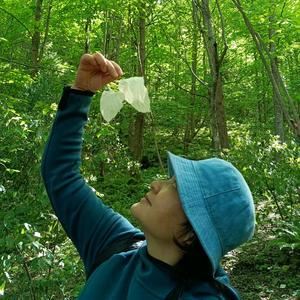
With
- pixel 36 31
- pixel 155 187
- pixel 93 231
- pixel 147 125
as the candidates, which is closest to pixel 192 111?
pixel 147 125

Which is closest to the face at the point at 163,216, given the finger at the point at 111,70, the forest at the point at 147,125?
the finger at the point at 111,70

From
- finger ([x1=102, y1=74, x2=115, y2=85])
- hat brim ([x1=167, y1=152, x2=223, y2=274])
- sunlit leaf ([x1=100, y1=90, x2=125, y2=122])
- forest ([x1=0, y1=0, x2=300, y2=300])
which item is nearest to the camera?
hat brim ([x1=167, y1=152, x2=223, y2=274])

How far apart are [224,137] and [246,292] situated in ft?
14.4

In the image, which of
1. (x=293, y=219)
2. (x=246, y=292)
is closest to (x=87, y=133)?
(x=246, y=292)

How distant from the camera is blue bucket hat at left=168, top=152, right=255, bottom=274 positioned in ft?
3.47

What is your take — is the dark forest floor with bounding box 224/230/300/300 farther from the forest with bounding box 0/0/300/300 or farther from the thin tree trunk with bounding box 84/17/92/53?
the thin tree trunk with bounding box 84/17/92/53

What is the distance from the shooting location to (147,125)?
15.0 metres

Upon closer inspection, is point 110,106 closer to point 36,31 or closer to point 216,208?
point 216,208

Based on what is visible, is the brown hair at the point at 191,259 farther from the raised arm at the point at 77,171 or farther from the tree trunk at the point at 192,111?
the tree trunk at the point at 192,111

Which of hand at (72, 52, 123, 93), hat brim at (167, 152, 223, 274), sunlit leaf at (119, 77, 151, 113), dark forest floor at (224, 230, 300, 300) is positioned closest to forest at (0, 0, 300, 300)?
dark forest floor at (224, 230, 300, 300)

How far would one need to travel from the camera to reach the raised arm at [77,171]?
1347 millimetres

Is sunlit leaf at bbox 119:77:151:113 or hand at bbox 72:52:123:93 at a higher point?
hand at bbox 72:52:123:93

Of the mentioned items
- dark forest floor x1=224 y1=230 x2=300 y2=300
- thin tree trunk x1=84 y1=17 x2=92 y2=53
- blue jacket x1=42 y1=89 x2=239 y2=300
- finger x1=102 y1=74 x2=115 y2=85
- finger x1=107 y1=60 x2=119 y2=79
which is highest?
thin tree trunk x1=84 y1=17 x2=92 y2=53

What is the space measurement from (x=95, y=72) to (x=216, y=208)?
0.61m
